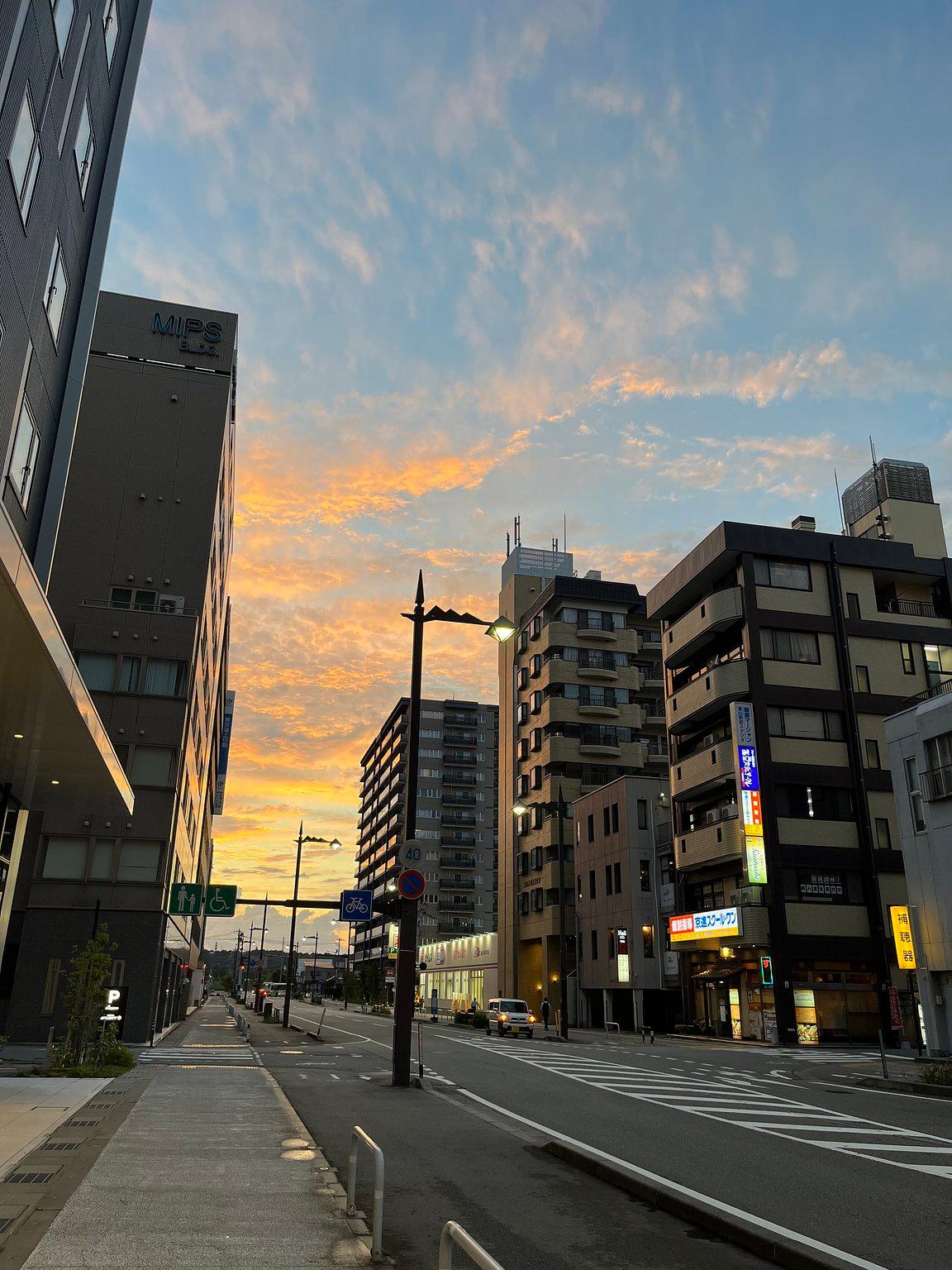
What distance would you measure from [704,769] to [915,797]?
17157mm

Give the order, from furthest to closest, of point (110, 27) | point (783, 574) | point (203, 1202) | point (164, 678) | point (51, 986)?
point (783, 574) → point (164, 678) → point (51, 986) → point (110, 27) → point (203, 1202)

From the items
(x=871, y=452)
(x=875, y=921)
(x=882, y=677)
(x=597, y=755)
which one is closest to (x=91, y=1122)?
(x=875, y=921)

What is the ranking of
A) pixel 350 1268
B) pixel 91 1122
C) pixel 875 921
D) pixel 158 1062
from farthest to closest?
pixel 875 921, pixel 158 1062, pixel 91 1122, pixel 350 1268

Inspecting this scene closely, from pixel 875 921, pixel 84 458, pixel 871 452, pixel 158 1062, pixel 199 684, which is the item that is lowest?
pixel 158 1062

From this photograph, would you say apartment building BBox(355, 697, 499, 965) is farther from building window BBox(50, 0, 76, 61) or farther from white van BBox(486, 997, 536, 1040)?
building window BBox(50, 0, 76, 61)

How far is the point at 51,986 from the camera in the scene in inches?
1320

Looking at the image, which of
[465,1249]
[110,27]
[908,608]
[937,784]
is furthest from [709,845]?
[465,1249]

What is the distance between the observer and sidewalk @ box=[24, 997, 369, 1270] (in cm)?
658

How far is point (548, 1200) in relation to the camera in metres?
9.30

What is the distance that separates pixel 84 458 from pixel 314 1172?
39.7m

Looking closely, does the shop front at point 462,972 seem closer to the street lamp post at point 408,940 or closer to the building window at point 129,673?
the building window at point 129,673

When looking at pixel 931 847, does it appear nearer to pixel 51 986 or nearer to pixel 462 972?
pixel 51 986

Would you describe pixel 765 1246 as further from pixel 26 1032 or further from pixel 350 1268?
pixel 26 1032

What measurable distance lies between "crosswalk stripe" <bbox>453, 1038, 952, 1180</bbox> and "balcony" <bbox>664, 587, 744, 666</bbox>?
82.7ft
